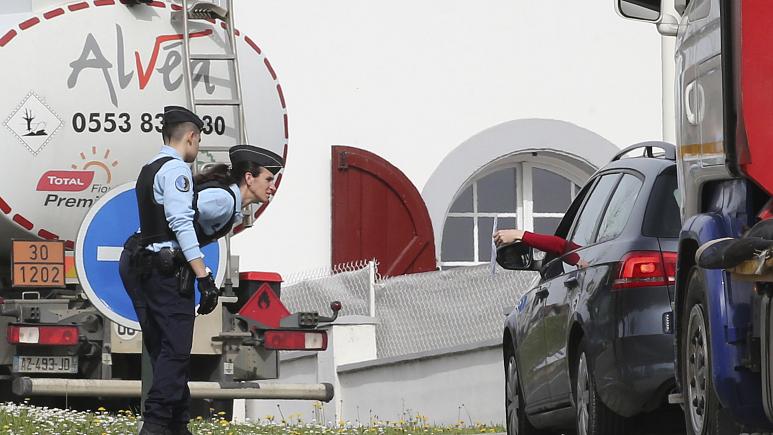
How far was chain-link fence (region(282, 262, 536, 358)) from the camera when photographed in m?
15.9

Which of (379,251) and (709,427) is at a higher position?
(379,251)

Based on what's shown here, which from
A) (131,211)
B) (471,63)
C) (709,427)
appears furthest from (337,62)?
(709,427)

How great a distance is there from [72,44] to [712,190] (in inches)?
202

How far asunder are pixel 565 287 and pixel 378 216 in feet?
35.0

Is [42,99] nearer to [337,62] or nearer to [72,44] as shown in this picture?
[72,44]

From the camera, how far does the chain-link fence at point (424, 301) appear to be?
15867 mm

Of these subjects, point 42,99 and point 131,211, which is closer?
point 131,211

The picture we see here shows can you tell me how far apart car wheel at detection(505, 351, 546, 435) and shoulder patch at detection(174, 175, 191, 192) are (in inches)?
99.0

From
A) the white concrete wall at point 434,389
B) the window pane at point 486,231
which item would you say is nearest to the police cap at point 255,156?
the white concrete wall at point 434,389

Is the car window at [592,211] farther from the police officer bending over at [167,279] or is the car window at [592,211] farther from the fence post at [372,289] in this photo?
the fence post at [372,289]

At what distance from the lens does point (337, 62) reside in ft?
62.4

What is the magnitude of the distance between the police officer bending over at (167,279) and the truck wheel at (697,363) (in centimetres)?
236

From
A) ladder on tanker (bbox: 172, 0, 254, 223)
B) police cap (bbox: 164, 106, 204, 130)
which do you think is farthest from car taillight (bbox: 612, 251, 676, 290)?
ladder on tanker (bbox: 172, 0, 254, 223)

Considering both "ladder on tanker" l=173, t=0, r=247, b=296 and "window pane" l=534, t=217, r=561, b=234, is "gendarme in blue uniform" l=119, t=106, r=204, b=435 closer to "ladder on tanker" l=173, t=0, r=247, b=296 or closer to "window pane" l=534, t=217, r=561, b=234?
"ladder on tanker" l=173, t=0, r=247, b=296
